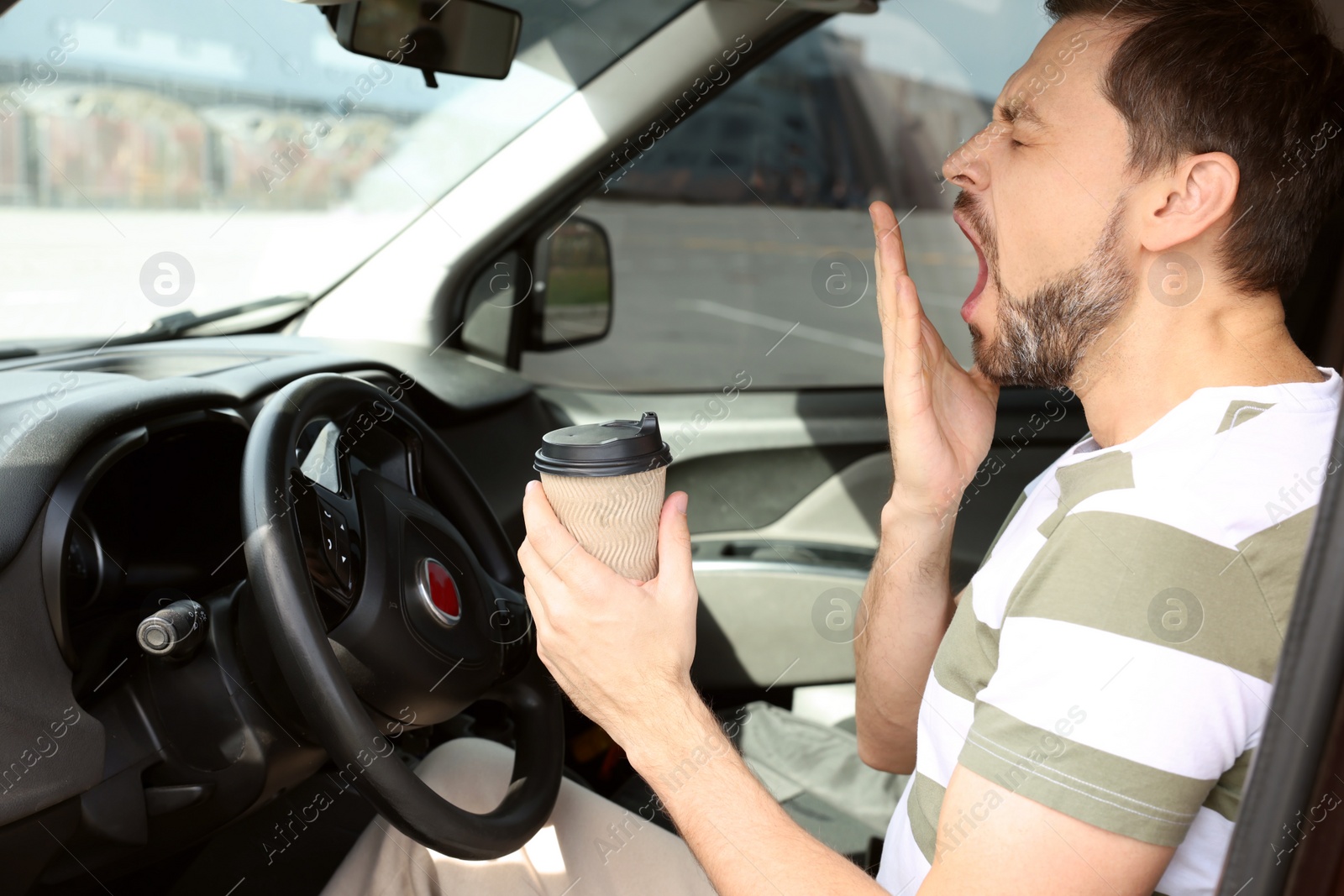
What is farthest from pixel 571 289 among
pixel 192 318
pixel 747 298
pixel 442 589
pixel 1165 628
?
pixel 747 298

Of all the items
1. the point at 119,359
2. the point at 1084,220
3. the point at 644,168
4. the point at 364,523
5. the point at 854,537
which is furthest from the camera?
the point at 644,168

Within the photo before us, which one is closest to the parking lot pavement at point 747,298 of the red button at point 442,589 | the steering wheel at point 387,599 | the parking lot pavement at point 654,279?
the parking lot pavement at point 654,279

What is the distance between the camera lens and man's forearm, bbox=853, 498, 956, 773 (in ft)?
4.78

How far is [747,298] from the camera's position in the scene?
46.7ft

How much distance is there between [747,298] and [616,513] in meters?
13.5

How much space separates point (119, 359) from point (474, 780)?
0.84m

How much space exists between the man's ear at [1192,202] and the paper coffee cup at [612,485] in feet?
1.94

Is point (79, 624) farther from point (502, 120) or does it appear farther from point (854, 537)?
point (854, 537)

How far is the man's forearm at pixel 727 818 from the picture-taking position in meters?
0.97

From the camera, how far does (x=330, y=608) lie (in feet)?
4.21

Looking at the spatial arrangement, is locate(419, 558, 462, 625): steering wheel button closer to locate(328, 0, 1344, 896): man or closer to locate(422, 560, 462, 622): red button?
locate(422, 560, 462, 622): red button

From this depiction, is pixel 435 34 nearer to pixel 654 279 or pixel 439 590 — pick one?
pixel 439 590

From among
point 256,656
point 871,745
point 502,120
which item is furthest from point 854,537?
point 256,656

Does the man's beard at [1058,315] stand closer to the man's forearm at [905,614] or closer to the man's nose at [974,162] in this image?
the man's nose at [974,162]
